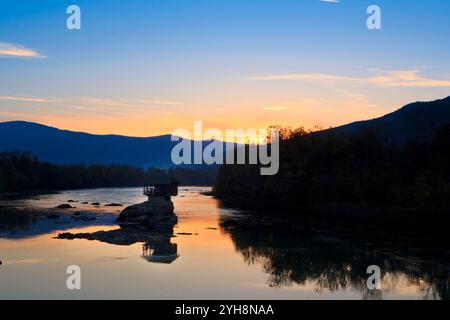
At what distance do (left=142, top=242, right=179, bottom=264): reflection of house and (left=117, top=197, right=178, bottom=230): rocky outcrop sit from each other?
12908 mm

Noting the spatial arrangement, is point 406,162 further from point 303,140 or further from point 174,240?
point 174,240

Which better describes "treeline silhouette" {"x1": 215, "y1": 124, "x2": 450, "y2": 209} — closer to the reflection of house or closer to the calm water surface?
the calm water surface

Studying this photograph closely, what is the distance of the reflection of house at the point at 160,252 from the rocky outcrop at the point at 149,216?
12908 millimetres

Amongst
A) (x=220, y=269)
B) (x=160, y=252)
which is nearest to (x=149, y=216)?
(x=160, y=252)

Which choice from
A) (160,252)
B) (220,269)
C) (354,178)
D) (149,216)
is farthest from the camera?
(354,178)

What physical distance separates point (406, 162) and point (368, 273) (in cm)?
6434

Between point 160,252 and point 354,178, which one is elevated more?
point 354,178

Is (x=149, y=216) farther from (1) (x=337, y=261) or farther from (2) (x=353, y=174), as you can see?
(2) (x=353, y=174)

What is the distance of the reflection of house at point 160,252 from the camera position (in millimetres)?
36675

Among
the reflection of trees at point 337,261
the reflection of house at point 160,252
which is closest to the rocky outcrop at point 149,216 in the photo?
the reflection of trees at point 337,261

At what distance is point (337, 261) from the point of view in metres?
37.5

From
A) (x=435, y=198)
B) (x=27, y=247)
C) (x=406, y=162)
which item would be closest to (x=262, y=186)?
(x=406, y=162)

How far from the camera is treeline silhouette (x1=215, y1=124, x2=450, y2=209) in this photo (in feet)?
276

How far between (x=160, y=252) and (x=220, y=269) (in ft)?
24.1
